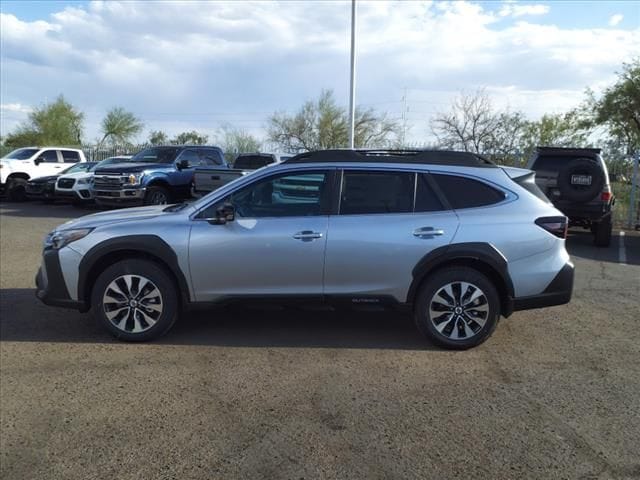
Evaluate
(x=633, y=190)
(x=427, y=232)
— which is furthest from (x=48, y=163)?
(x=427, y=232)

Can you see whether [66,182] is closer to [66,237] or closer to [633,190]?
[66,237]

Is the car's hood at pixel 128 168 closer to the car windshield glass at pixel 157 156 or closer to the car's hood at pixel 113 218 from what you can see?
the car windshield glass at pixel 157 156

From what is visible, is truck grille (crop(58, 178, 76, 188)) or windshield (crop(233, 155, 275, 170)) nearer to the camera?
windshield (crop(233, 155, 275, 170))

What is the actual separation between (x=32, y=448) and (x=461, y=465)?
264cm

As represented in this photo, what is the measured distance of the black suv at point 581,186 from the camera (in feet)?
36.3

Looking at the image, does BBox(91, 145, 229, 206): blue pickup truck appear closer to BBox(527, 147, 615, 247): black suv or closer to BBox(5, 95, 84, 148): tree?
BBox(527, 147, 615, 247): black suv

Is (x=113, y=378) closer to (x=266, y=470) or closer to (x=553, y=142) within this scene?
(x=266, y=470)

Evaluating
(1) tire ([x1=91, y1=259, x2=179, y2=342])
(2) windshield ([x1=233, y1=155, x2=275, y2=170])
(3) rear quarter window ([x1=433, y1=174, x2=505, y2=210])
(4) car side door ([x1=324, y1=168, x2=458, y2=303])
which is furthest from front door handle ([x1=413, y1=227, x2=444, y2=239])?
(2) windshield ([x1=233, y1=155, x2=275, y2=170])

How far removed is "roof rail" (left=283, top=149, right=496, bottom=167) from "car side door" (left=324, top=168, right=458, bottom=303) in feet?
0.62

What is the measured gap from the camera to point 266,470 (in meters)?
3.24

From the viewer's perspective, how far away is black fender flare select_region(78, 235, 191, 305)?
5172 mm

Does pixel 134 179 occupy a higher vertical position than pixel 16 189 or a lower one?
higher

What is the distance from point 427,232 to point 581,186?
7.54 metres

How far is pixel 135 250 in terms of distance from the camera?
17.3 feet
